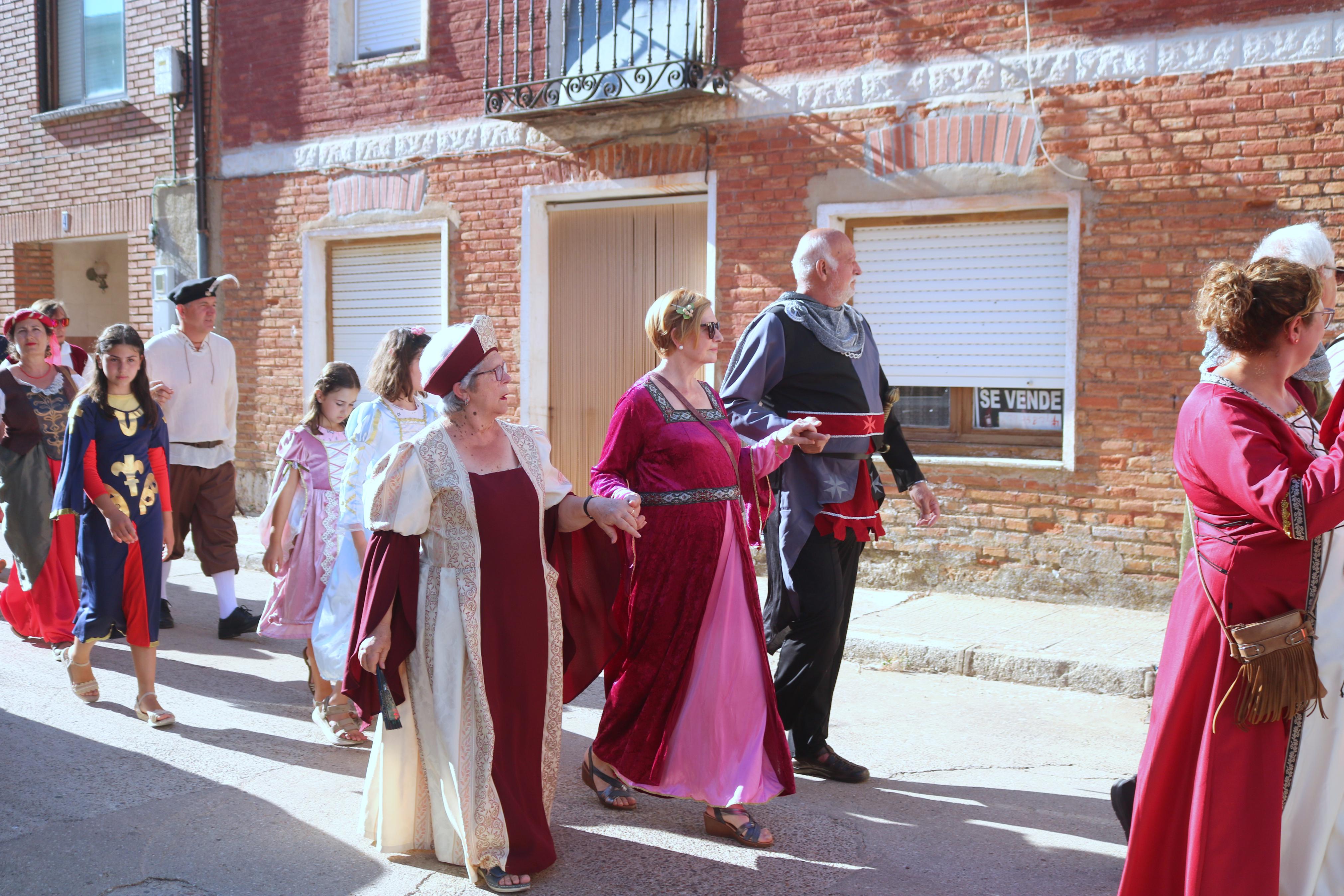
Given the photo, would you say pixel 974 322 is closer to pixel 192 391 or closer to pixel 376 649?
pixel 192 391

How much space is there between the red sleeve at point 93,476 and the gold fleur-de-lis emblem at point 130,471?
0.26 ft

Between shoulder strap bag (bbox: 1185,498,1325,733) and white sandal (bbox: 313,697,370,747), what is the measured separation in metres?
3.66

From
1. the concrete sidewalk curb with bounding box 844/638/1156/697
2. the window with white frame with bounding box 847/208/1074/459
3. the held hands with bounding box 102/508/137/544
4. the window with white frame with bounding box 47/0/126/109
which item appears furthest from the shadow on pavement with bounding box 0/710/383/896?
the window with white frame with bounding box 47/0/126/109

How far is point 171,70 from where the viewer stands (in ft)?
40.8

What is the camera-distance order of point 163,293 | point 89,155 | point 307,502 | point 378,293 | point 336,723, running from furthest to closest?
point 89,155 → point 163,293 → point 378,293 → point 307,502 → point 336,723

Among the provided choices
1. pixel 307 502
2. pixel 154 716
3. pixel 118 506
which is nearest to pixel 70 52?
pixel 118 506

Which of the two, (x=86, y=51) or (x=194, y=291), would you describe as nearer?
(x=194, y=291)

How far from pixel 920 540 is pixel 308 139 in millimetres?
7054

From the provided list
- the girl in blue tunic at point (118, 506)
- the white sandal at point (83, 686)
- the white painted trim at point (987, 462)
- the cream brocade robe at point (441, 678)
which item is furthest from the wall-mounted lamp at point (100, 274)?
the cream brocade robe at point (441, 678)

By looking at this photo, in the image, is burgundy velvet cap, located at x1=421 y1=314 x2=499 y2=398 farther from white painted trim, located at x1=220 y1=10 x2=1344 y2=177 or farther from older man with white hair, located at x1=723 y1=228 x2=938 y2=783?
white painted trim, located at x1=220 y1=10 x2=1344 y2=177

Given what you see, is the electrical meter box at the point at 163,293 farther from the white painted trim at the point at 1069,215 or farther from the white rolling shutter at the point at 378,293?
the white painted trim at the point at 1069,215

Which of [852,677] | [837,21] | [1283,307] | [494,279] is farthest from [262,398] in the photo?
Result: [1283,307]

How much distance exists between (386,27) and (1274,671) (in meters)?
10.4

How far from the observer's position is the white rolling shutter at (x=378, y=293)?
11352 millimetres
